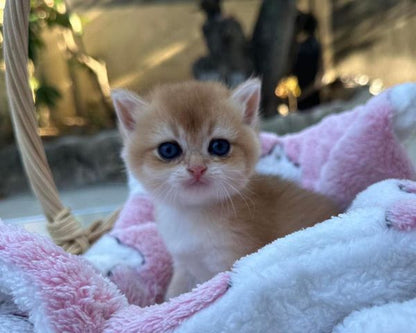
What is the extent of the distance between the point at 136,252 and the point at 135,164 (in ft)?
0.83

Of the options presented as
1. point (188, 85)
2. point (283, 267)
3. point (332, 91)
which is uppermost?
point (188, 85)

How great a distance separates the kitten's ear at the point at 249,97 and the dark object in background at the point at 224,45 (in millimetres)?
1796

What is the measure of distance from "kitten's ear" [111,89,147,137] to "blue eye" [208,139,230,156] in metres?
0.15

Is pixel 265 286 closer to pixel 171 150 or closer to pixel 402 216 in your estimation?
pixel 402 216

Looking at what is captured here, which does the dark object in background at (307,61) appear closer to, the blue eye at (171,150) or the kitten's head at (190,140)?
the kitten's head at (190,140)

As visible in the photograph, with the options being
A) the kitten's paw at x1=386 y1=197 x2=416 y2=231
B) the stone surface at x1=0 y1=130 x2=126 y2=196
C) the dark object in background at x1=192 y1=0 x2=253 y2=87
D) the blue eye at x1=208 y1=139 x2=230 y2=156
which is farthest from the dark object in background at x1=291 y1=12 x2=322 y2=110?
the kitten's paw at x1=386 y1=197 x2=416 y2=231

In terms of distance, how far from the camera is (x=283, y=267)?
51 cm

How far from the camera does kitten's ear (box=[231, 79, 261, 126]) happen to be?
32.0 inches

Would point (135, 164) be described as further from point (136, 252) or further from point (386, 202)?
point (386, 202)

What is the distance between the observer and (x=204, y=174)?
70 centimetres

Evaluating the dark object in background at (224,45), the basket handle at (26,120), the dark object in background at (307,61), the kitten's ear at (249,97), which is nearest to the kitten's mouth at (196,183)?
the kitten's ear at (249,97)

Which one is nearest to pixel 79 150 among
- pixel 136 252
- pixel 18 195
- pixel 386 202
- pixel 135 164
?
pixel 18 195

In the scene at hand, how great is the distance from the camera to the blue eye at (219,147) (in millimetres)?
742

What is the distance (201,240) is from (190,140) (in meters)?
0.18
